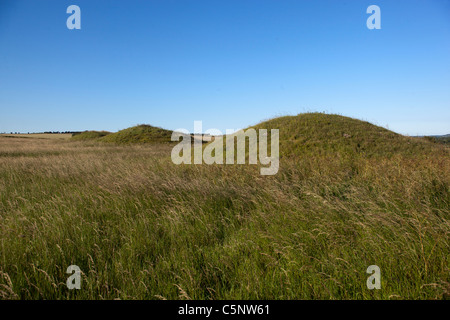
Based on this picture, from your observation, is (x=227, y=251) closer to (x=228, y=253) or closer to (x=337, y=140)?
(x=228, y=253)

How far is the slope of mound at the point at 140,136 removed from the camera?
4216cm

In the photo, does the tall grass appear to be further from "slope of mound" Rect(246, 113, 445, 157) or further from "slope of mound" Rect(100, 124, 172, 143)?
"slope of mound" Rect(100, 124, 172, 143)

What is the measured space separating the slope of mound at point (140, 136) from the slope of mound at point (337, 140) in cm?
3003

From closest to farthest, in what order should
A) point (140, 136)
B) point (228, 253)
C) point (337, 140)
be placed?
point (228, 253), point (337, 140), point (140, 136)

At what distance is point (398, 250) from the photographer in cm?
302

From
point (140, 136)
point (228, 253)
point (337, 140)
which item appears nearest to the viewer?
point (228, 253)

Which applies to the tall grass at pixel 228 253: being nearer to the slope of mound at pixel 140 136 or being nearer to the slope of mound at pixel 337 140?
the slope of mound at pixel 337 140

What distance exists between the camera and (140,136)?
44.2 meters

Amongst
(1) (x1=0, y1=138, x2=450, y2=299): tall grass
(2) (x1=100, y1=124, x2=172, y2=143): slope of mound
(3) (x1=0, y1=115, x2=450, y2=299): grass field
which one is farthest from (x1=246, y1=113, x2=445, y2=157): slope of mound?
(2) (x1=100, y1=124, x2=172, y2=143): slope of mound

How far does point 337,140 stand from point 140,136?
38.3m

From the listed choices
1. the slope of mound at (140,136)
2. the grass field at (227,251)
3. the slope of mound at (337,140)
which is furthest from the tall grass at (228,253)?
the slope of mound at (140,136)

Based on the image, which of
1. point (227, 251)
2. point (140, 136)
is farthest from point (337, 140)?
point (140, 136)

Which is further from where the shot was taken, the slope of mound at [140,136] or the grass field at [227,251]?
the slope of mound at [140,136]
